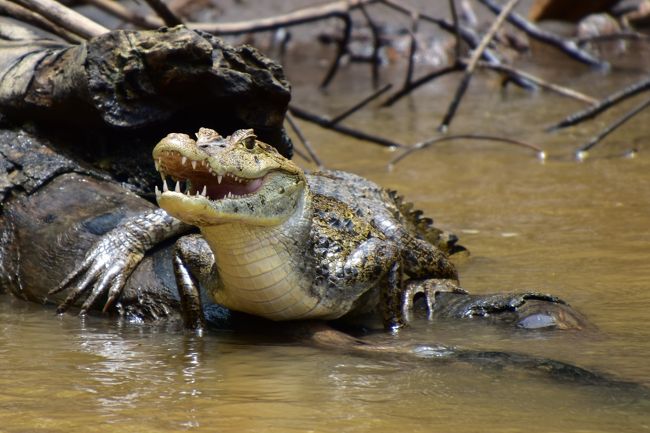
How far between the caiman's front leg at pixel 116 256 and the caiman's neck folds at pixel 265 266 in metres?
0.63

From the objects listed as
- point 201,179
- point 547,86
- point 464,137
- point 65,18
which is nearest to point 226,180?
point 201,179

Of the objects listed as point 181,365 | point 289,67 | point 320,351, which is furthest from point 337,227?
point 289,67

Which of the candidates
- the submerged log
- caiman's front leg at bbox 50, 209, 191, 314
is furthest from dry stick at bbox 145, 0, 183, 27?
caiman's front leg at bbox 50, 209, 191, 314

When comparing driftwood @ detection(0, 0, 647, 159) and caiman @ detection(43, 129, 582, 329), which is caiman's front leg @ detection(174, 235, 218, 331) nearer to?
caiman @ detection(43, 129, 582, 329)

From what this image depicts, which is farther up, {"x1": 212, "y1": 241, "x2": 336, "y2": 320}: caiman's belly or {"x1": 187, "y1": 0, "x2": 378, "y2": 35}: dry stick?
{"x1": 187, "y1": 0, "x2": 378, "y2": 35}: dry stick

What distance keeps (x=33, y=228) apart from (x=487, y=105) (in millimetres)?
7731

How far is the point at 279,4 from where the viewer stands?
52.1ft

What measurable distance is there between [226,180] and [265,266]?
0.36 meters

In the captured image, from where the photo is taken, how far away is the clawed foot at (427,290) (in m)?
4.71

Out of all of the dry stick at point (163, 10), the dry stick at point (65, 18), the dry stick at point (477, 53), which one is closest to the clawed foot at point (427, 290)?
the dry stick at point (65, 18)

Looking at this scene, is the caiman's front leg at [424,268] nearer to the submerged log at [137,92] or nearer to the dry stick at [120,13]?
the submerged log at [137,92]

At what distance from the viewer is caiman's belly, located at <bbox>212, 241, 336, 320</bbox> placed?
13.4ft

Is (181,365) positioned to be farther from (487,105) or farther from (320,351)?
(487,105)

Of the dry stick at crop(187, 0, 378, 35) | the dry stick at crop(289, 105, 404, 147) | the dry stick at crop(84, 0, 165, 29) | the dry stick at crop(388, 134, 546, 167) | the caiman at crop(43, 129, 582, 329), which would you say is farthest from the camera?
the dry stick at crop(388, 134, 546, 167)
